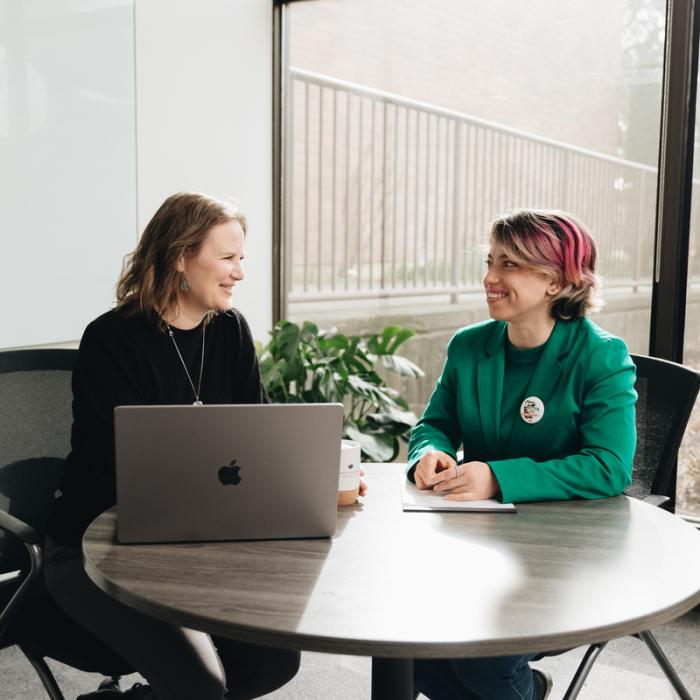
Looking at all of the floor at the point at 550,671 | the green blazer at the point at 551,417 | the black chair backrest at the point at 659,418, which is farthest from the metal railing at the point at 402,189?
the green blazer at the point at 551,417

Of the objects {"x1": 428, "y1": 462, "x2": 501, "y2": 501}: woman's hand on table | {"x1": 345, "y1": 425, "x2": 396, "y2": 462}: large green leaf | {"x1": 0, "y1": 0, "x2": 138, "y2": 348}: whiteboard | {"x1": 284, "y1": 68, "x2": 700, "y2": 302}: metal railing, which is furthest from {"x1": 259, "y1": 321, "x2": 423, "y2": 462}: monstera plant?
{"x1": 428, "y1": 462, "x2": 501, "y2": 501}: woman's hand on table

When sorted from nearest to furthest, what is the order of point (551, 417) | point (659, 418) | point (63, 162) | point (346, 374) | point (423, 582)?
point (423, 582) → point (551, 417) → point (659, 418) → point (63, 162) → point (346, 374)

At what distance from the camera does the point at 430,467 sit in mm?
1782

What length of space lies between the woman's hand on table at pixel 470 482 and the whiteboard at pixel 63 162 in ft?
5.89

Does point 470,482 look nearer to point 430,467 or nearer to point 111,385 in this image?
point 430,467

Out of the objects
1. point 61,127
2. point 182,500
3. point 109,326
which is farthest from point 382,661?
point 61,127

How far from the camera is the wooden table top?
1105 mm

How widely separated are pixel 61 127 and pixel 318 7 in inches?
59.3

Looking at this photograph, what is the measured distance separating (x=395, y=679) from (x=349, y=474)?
392 mm

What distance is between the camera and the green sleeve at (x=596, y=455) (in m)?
1.68

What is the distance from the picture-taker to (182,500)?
1.37 m

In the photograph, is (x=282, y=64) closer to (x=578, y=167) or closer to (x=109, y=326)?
(x=578, y=167)

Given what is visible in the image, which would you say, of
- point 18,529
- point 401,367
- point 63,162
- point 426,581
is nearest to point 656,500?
point 426,581

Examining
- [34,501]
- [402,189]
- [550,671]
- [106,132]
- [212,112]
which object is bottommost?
[550,671]
